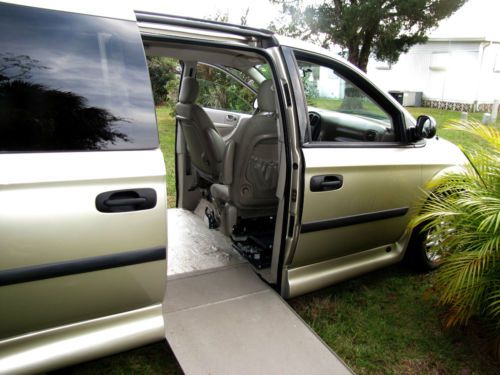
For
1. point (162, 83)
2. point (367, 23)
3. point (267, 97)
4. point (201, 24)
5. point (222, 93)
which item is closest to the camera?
point (201, 24)

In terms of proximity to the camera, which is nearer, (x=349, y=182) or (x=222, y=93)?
(x=349, y=182)

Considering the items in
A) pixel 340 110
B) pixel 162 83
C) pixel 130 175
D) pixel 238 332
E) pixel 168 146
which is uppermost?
pixel 162 83

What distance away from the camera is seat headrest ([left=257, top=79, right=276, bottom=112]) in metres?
2.70

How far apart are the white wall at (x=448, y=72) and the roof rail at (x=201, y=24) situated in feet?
48.0

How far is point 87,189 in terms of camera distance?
1.59 meters

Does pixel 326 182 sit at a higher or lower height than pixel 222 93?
lower

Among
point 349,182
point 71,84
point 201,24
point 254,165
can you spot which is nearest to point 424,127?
point 349,182

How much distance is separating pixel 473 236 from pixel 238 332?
1.54m

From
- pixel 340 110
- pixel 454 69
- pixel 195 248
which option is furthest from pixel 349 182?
pixel 454 69

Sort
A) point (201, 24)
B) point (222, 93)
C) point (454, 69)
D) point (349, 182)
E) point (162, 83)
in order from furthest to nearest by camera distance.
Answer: point (454, 69) → point (162, 83) → point (222, 93) → point (349, 182) → point (201, 24)

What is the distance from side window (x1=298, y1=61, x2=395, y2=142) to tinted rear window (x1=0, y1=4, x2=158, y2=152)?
1.27 metres

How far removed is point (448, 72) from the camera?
17.1 m

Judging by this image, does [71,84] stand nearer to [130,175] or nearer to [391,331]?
[130,175]

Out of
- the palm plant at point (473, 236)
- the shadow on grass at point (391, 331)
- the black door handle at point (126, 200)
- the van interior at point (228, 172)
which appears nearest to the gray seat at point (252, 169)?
the van interior at point (228, 172)
